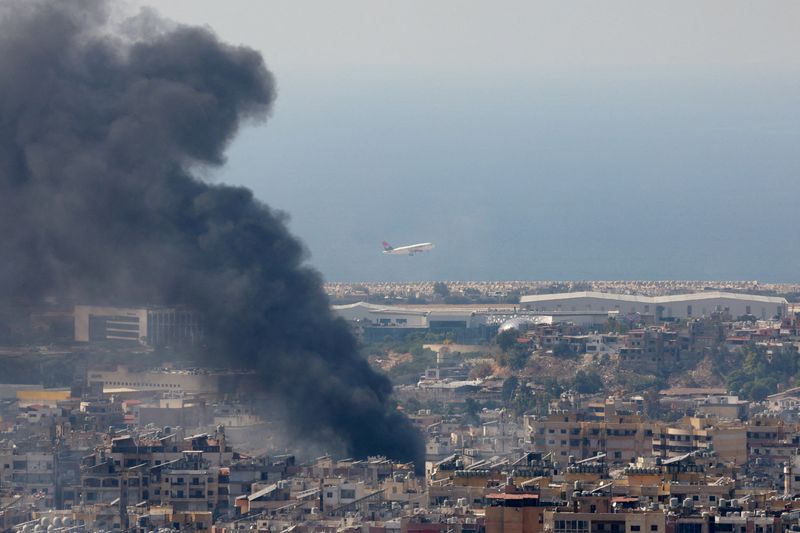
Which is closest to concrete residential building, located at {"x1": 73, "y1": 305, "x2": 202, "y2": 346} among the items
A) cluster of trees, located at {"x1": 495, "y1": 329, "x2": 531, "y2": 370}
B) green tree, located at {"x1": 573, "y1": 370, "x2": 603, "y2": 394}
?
green tree, located at {"x1": 573, "y1": 370, "x2": 603, "y2": 394}

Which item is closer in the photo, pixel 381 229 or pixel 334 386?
pixel 334 386

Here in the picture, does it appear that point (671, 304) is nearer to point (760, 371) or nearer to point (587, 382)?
point (760, 371)

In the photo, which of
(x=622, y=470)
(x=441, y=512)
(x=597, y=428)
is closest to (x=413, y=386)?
(x=597, y=428)

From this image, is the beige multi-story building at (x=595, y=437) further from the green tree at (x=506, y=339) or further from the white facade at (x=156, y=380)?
the green tree at (x=506, y=339)

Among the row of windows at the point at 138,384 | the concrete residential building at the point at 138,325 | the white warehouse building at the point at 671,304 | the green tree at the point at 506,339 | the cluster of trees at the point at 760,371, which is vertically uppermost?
the white warehouse building at the point at 671,304

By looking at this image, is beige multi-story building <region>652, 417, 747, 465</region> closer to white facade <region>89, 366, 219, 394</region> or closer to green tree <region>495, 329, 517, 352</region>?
white facade <region>89, 366, 219, 394</region>

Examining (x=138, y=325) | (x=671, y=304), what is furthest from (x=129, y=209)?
(x=671, y=304)

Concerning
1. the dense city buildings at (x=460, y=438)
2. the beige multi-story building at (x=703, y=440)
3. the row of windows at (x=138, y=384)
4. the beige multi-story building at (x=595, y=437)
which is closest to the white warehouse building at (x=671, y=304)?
the dense city buildings at (x=460, y=438)

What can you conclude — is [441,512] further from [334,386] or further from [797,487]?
[334,386]
